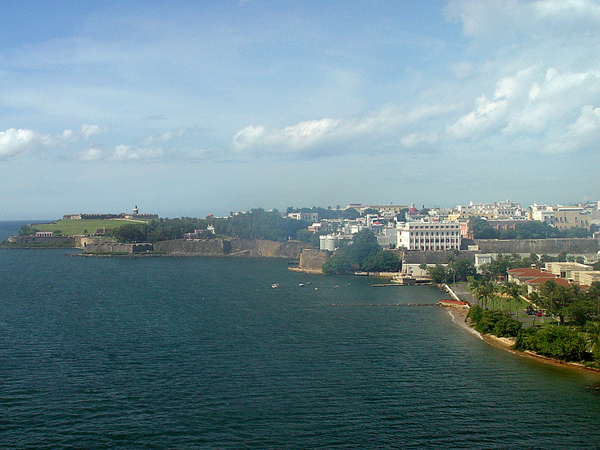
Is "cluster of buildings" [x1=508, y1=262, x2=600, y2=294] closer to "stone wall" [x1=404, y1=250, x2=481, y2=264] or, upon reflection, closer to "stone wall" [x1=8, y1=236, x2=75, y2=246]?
"stone wall" [x1=404, y1=250, x2=481, y2=264]

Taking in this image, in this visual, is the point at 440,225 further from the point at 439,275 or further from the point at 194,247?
the point at 194,247

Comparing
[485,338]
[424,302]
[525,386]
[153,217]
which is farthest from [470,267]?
[153,217]

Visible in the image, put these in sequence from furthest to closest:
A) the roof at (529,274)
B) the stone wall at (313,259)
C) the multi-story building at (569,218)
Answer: the multi-story building at (569,218)
the stone wall at (313,259)
the roof at (529,274)

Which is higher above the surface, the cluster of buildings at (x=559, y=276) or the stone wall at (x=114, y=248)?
the stone wall at (x=114, y=248)

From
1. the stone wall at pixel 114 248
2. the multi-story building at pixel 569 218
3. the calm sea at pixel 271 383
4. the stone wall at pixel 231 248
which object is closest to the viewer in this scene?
the calm sea at pixel 271 383

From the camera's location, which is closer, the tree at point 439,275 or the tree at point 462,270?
the tree at point 439,275

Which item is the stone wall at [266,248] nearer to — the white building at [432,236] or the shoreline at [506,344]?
the white building at [432,236]

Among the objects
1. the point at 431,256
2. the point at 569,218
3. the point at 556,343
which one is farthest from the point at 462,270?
the point at 569,218

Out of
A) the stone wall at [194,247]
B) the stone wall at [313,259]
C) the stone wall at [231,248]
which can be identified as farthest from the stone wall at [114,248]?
the stone wall at [313,259]
